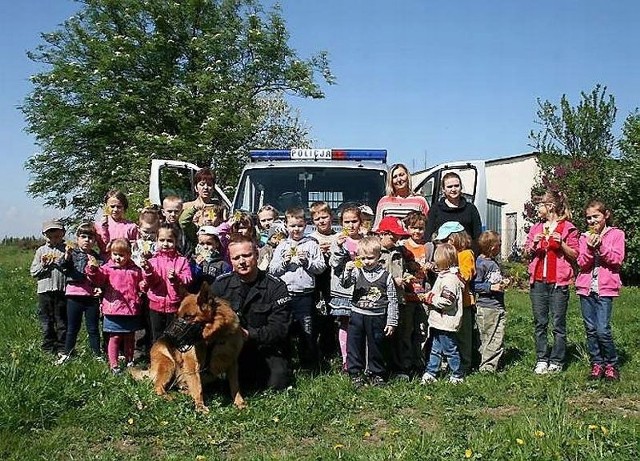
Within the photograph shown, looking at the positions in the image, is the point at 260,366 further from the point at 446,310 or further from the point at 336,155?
the point at 336,155

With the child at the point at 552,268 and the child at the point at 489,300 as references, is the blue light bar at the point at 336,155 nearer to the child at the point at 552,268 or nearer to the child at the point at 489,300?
the child at the point at 489,300

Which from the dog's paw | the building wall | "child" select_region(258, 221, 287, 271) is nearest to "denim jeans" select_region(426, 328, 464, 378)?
"child" select_region(258, 221, 287, 271)

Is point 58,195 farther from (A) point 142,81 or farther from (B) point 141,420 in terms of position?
(B) point 141,420

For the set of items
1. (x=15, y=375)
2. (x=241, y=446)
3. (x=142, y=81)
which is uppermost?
(x=142, y=81)

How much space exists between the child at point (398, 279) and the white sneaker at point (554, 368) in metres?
1.45

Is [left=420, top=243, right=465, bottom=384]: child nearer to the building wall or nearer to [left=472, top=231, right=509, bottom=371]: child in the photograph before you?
[left=472, top=231, right=509, bottom=371]: child

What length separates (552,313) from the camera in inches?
276

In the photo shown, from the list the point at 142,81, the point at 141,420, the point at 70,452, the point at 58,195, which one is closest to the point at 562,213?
the point at 141,420

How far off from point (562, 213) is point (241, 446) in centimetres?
405

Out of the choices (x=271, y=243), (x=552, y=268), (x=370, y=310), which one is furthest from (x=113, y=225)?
(x=552, y=268)

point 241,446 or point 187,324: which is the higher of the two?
point 187,324

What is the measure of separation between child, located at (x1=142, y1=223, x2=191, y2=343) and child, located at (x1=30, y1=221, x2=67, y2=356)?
→ 1293mm

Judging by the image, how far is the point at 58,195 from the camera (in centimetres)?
3167

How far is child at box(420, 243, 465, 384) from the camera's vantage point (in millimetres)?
6473
